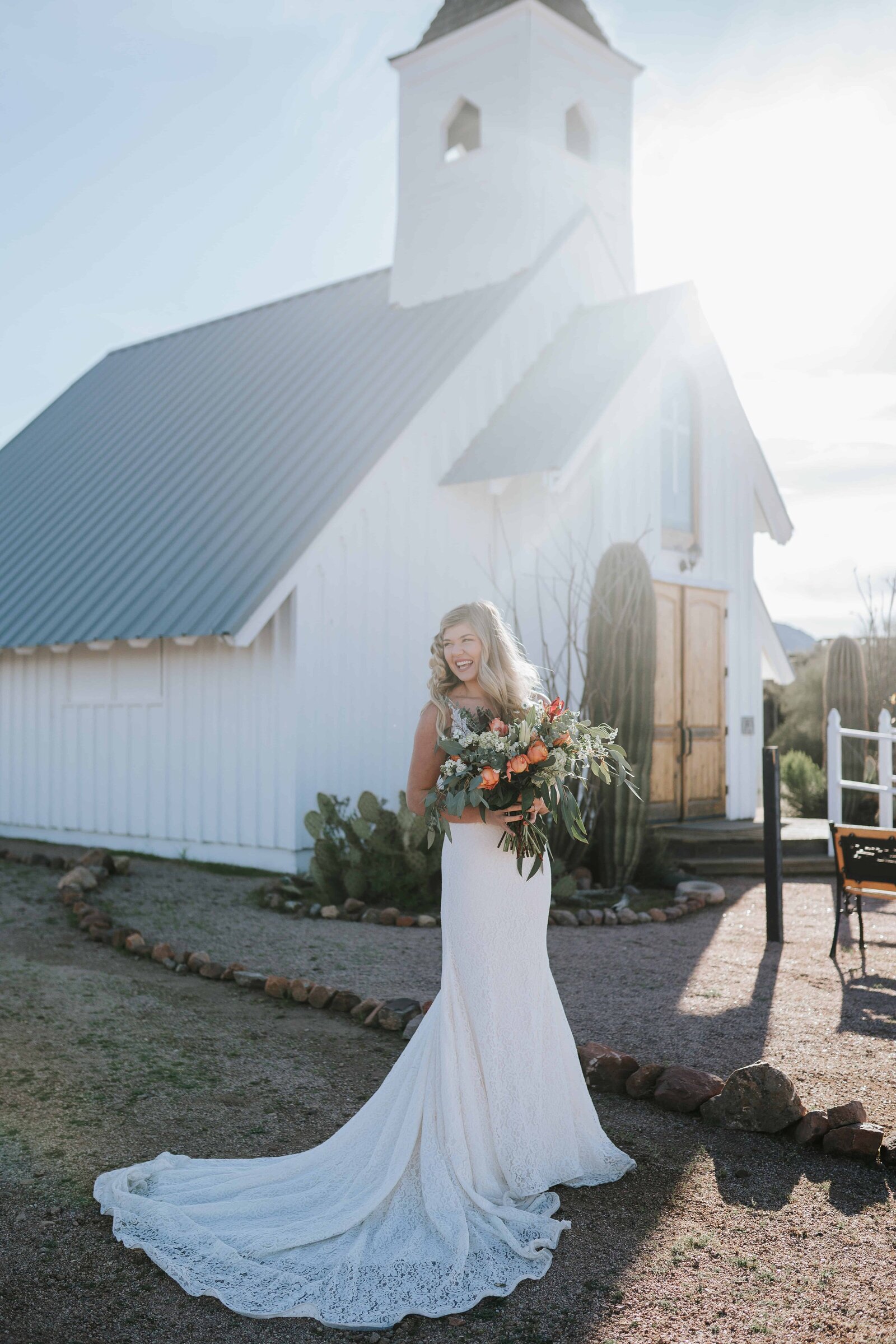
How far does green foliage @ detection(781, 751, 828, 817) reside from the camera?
1647cm

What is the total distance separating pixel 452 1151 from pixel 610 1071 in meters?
1.37

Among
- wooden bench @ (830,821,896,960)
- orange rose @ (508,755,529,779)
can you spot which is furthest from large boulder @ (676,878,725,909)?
orange rose @ (508,755,529,779)

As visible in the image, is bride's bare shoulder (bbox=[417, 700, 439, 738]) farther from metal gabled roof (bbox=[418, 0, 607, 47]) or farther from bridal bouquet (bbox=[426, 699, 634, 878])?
metal gabled roof (bbox=[418, 0, 607, 47])

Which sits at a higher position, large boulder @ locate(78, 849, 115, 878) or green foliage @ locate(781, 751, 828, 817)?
green foliage @ locate(781, 751, 828, 817)

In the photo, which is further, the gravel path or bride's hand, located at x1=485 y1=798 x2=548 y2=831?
the gravel path

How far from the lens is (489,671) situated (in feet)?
13.3

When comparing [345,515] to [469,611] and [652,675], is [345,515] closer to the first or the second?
[652,675]

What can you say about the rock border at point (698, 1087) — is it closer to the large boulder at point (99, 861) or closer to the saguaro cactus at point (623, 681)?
the large boulder at point (99, 861)

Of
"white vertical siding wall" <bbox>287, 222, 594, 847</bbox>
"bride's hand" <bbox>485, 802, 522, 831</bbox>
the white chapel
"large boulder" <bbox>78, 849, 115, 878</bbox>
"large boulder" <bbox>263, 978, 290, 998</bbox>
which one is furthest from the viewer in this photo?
the white chapel

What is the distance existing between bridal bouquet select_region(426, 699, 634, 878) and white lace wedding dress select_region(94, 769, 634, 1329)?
0.13 metres

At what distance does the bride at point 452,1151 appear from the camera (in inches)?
Answer: 137

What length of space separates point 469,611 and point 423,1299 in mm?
2170

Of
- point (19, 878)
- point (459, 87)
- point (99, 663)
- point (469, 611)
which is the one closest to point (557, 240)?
point (459, 87)

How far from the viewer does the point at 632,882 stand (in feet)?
34.2
